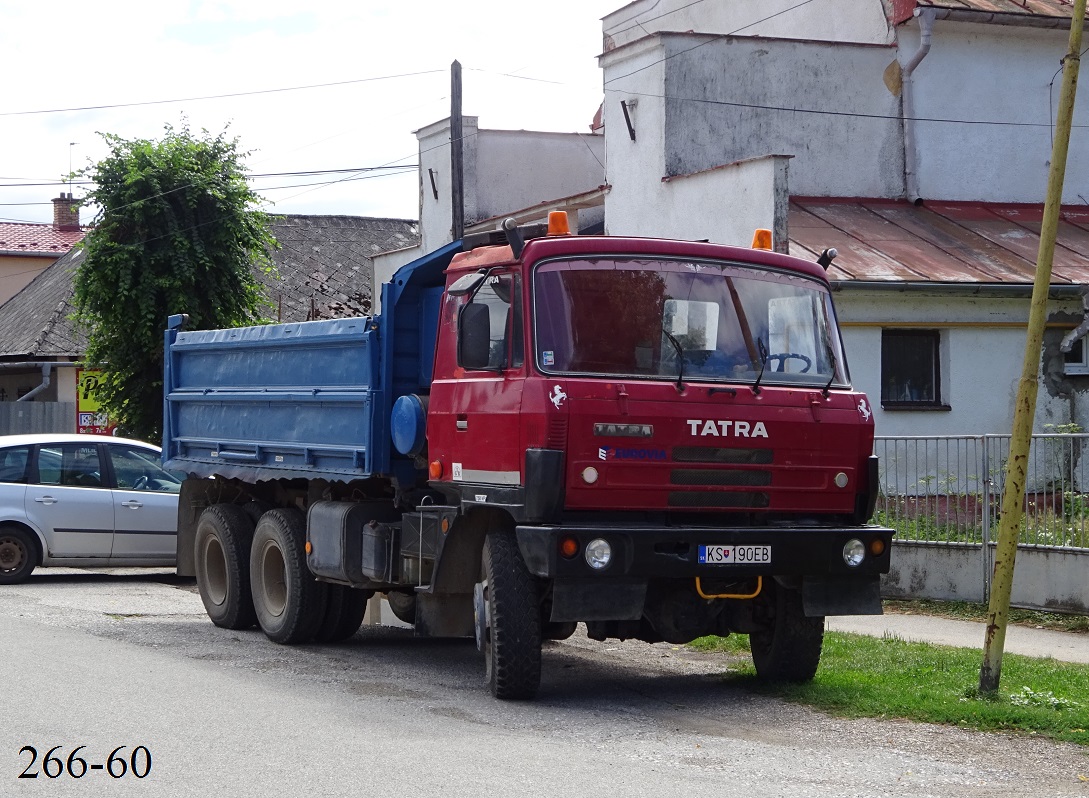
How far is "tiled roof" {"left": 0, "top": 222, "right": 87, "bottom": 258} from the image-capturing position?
173ft

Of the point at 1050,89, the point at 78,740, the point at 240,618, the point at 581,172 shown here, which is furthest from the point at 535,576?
the point at 581,172

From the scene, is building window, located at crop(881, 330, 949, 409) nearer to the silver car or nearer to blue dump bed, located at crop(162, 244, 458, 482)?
the silver car

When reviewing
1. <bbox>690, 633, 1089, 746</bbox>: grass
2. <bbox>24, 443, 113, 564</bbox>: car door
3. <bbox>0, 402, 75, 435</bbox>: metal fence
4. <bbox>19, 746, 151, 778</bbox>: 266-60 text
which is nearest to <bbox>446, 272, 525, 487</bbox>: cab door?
<bbox>690, 633, 1089, 746</bbox>: grass

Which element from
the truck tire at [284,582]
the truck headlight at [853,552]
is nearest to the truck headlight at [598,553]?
the truck headlight at [853,552]

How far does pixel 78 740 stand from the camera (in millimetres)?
7301

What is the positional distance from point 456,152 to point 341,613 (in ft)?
41.5

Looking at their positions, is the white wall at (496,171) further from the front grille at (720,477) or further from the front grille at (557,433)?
the front grille at (557,433)

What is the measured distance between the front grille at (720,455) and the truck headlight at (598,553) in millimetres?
649

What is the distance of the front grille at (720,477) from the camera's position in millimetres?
8484

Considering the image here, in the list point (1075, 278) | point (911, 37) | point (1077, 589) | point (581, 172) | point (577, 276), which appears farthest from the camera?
point (581, 172)

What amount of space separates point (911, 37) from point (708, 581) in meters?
14.7

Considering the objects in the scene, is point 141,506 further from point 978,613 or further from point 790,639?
point 790,639

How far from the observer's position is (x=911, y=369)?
715 inches

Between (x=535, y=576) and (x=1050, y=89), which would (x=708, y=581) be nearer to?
(x=535, y=576)
